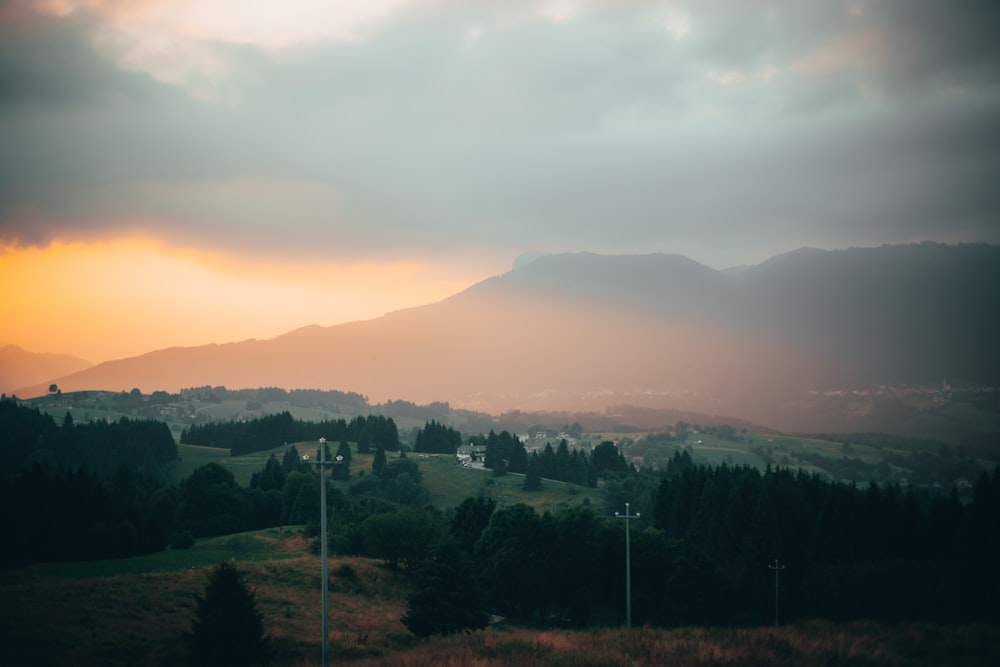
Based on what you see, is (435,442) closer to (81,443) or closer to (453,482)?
(453,482)

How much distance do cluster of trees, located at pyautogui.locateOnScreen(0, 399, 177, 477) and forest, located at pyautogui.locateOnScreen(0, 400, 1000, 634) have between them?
68.8m

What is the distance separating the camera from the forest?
64.7 metres

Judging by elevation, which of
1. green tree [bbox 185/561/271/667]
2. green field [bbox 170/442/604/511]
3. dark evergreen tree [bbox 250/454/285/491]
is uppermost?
green tree [bbox 185/561/271/667]

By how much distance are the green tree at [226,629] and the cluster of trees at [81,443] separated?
143 metres

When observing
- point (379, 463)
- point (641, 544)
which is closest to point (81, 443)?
point (379, 463)

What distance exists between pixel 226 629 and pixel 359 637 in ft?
35.6

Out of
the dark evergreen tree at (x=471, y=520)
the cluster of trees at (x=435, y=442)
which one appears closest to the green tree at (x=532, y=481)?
the cluster of trees at (x=435, y=442)

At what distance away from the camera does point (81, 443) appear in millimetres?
170375

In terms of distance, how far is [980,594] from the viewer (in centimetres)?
6281

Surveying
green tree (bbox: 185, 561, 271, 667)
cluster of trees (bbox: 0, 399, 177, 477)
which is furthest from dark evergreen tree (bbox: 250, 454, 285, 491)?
green tree (bbox: 185, 561, 271, 667)

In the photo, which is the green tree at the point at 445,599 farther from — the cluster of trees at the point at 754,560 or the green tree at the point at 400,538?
the green tree at the point at 400,538

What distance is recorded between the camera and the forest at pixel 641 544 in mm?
64688

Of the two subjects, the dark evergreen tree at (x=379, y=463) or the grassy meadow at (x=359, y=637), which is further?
the dark evergreen tree at (x=379, y=463)

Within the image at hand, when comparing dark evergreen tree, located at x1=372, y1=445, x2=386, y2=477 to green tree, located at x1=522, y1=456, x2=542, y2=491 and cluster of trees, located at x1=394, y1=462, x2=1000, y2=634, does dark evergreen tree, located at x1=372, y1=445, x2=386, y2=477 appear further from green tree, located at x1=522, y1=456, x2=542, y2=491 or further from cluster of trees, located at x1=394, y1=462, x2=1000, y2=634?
cluster of trees, located at x1=394, y1=462, x2=1000, y2=634
